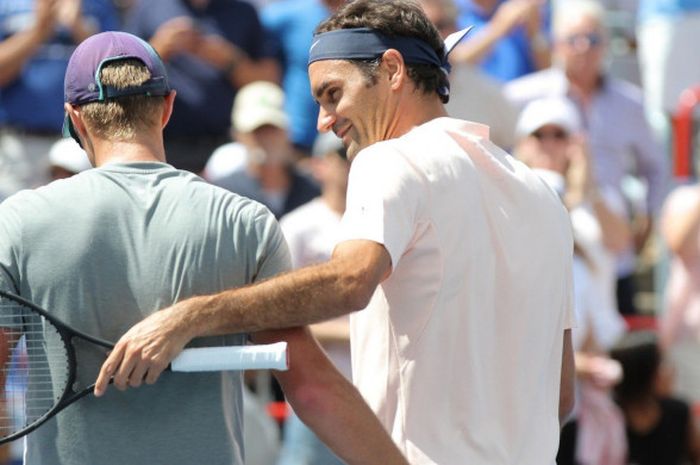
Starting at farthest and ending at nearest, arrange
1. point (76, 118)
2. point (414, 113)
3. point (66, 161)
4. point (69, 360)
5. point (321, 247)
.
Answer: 1. point (66, 161)
2. point (321, 247)
3. point (414, 113)
4. point (76, 118)
5. point (69, 360)

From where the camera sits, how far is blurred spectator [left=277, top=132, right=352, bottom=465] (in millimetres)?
6945

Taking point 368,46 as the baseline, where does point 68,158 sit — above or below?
below

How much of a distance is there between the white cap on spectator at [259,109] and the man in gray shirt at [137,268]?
4.39 metres

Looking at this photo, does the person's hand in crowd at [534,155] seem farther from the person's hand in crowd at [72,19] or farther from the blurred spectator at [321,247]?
the person's hand in crowd at [72,19]

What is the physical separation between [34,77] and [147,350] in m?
4.95

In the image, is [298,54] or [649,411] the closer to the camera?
[649,411]

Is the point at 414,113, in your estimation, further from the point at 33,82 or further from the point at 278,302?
the point at 33,82

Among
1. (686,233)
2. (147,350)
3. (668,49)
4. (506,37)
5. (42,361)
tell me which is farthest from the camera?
(506,37)

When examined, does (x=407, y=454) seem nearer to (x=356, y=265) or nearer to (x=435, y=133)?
(x=356, y=265)

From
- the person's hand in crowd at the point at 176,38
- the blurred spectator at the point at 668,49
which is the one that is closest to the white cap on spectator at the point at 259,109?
the person's hand in crowd at the point at 176,38

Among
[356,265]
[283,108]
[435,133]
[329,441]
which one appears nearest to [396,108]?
[435,133]

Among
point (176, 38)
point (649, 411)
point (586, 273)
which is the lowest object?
point (649, 411)

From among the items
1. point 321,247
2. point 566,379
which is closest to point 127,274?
point 566,379

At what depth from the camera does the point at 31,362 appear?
367 centimetres
